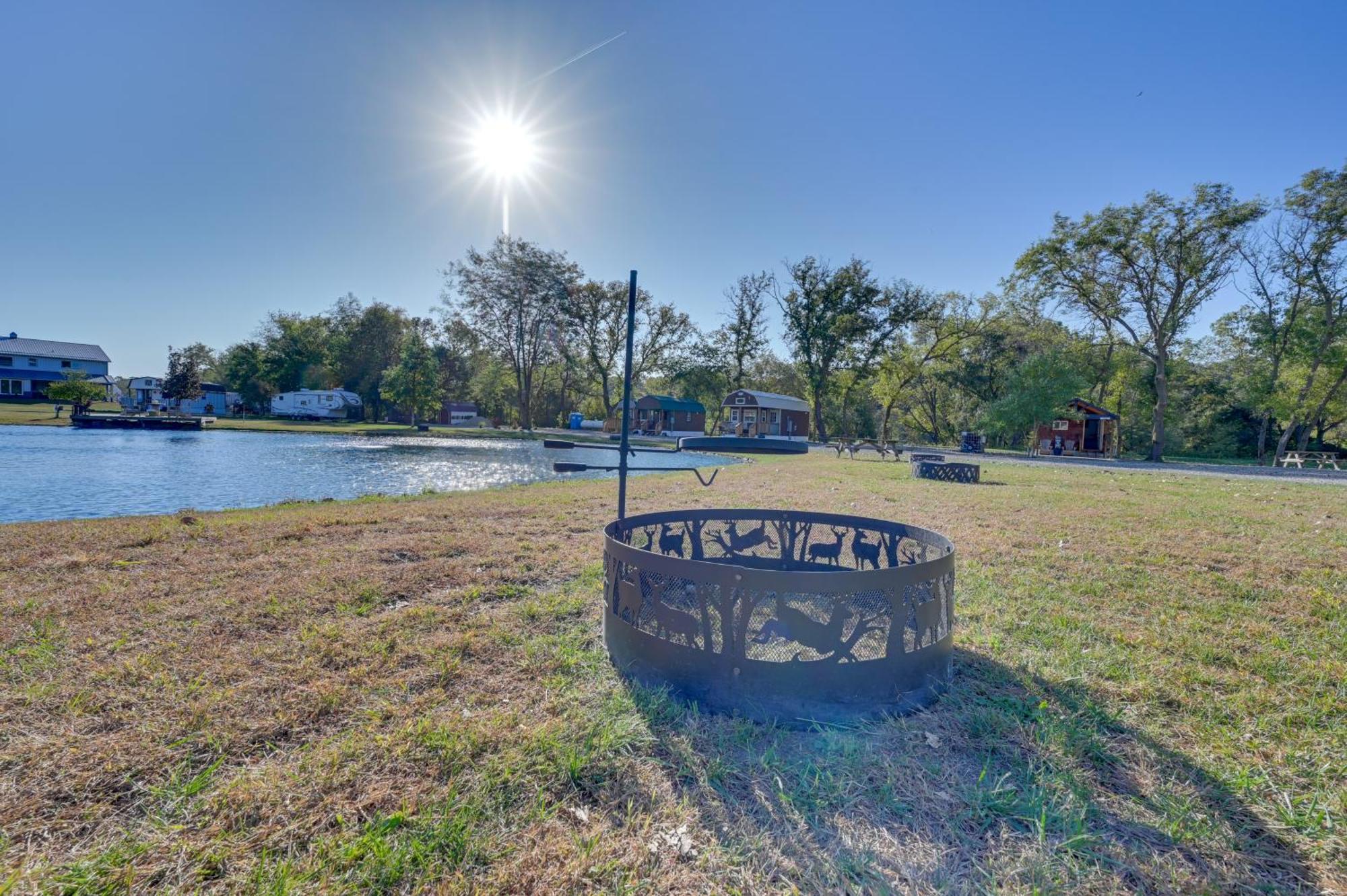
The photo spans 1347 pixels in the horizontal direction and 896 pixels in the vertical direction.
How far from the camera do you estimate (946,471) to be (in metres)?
11.7

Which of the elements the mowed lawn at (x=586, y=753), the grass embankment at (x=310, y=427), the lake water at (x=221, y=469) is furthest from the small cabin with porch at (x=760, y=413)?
the mowed lawn at (x=586, y=753)

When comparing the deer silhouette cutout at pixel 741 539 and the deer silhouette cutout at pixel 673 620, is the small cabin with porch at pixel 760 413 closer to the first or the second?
the deer silhouette cutout at pixel 741 539

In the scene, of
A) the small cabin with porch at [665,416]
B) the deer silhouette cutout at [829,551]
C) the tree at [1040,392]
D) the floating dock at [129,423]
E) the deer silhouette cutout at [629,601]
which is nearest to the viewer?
the deer silhouette cutout at [629,601]

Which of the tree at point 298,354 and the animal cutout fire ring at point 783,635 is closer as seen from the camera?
the animal cutout fire ring at point 783,635

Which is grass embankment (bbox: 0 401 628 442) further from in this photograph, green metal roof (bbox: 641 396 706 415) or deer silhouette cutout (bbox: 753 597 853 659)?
deer silhouette cutout (bbox: 753 597 853 659)

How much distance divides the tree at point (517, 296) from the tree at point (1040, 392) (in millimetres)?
27665

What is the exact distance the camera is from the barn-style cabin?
1021 inches

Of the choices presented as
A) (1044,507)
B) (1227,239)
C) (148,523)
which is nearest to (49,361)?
(148,523)

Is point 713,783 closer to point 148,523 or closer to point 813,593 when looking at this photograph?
point 813,593

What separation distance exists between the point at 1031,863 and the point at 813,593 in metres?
0.95

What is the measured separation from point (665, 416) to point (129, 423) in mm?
29490

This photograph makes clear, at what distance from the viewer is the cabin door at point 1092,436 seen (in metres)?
26.2

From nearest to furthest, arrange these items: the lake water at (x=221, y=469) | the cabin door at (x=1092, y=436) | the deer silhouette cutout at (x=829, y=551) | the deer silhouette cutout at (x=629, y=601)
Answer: the deer silhouette cutout at (x=629, y=601) → the deer silhouette cutout at (x=829, y=551) → the lake water at (x=221, y=469) → the cabin door at (x=1092, y=436)

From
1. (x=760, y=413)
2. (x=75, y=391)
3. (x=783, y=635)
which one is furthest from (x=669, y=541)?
(x=75, y=391)
